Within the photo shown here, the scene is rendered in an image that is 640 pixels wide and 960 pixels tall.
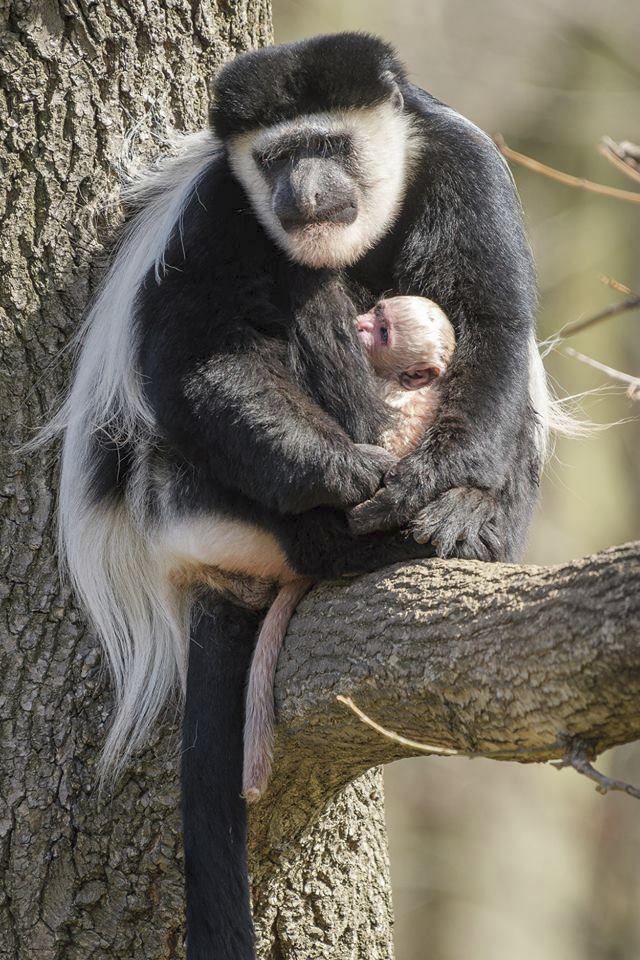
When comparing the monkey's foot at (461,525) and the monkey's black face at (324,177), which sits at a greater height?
the monkey's black face at (324,177)

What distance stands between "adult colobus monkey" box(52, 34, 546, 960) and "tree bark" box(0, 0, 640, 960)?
0.07 m

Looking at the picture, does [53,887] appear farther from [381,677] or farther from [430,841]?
[430,841]

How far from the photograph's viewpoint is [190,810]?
1.80 meters

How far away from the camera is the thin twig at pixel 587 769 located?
3.63 feet

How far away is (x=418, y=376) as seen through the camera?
206cm

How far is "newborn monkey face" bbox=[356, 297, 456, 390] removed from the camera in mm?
1984

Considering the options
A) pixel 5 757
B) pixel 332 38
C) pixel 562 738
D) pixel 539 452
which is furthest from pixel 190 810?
pixel 332 38

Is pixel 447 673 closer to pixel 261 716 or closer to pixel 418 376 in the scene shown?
pixel 261 716

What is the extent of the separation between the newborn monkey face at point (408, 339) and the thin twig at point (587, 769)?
2.77ft

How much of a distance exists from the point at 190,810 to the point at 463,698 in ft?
1.83

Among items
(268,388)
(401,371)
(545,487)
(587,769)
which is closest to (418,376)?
(401,371)

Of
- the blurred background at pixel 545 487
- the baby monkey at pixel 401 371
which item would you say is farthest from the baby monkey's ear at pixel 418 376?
the blurred background at pixel 545 487

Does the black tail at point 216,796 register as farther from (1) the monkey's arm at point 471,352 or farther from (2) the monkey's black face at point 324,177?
(2) the monkey's black face at point 324,177

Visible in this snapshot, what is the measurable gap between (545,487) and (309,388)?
4206 mm
